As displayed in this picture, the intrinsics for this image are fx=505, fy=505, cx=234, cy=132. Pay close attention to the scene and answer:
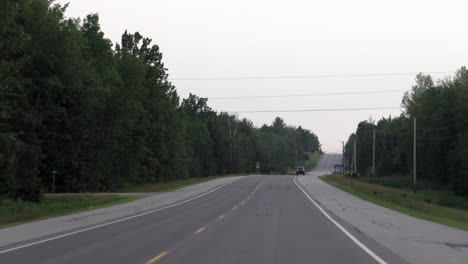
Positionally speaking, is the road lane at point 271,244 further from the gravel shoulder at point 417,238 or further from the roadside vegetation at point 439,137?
the roadside vegetation at point 439,137

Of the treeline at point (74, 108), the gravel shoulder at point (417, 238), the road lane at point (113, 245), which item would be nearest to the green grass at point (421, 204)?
the gravel shoulder at point (417, 238)

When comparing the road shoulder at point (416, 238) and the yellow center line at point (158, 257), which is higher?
the road shoulder at point (416, 238)

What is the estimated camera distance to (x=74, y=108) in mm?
50094

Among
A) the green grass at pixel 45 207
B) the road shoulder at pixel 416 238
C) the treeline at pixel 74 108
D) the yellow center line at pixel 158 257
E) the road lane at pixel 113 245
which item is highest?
the treeline at pixel 74 108

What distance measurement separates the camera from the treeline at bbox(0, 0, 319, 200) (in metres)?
36.3

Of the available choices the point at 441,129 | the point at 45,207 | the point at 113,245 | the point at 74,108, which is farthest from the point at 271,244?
the point at 441,129

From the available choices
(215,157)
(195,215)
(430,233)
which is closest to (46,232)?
(195,215)

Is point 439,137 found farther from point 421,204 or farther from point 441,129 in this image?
point 421,204

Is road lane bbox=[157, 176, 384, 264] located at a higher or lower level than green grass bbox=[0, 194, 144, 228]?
higher

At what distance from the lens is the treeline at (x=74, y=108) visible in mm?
36281

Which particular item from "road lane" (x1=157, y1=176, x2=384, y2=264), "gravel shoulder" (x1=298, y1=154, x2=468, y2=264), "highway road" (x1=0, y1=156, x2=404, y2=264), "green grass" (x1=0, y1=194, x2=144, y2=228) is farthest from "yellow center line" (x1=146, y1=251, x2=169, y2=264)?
"green grass" (x1=0, y1=194, x2=144, y2=228)

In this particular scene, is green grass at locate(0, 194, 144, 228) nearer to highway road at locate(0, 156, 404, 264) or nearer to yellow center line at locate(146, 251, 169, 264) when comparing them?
highway road at locate(0, 156, 404, 264)

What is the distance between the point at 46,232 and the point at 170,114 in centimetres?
6597

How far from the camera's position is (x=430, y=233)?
1591 cm
